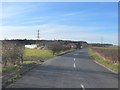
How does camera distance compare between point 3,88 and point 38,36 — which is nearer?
point 3,88

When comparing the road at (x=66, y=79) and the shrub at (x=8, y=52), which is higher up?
the shrub at (x=8, y=52)

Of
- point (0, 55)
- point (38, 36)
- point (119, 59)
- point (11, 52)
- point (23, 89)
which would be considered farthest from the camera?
point (38, 36)

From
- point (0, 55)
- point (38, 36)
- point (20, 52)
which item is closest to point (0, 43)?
point (0, 55)

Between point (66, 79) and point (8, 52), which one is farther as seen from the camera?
point (8, 52)

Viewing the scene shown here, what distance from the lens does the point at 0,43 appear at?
662 inches

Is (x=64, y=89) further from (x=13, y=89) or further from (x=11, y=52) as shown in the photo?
(x=11, y=52)

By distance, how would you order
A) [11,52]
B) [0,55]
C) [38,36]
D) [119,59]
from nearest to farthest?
[0,55] → [11,52] → [119,59] → [38,36]

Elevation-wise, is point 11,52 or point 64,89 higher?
point 11,52

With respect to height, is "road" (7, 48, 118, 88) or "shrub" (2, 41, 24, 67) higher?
"shrub" (2, 41, 24, 67)

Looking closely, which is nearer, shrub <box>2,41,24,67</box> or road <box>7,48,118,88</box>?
road <box>7,48,118,88</box>

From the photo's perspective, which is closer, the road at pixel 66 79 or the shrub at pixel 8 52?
the road at pixel 66 79

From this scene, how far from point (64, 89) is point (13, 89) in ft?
7.21

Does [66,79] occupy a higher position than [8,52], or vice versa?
[8,52]

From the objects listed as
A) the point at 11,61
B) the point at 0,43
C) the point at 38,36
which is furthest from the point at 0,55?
the point at 38,36
